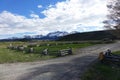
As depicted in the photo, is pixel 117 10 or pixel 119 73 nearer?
pixel 119 73

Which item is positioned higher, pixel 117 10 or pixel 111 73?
pixel 117 10

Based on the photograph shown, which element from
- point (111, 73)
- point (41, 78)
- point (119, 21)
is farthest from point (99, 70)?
point (119, 21)

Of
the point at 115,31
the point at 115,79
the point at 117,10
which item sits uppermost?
the point at 117,10

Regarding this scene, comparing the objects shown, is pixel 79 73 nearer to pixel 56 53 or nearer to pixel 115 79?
pixel 115 79

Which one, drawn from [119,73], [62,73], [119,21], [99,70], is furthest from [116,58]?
[119,21]

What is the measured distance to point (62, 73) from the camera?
19078 millimetres

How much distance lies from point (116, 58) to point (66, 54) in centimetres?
1625

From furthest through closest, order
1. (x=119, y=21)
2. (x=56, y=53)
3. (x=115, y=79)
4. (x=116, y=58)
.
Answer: (x=119, y=21), (x=56, y=53), (x=116, y=58), (x=115, y=79)

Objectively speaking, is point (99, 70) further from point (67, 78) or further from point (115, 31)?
point (115, 31)

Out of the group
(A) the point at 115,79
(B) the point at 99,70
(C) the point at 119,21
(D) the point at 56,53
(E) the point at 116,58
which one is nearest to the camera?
(A) the point at 115,79

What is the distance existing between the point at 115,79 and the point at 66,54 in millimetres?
21818

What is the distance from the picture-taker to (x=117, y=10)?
42.5m

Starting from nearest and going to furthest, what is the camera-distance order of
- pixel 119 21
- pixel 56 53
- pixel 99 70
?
1. pixel 99 70
2. pixel 56 53
3. pixel 119 21

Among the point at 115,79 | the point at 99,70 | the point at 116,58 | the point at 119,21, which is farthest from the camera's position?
the point at 119,21
